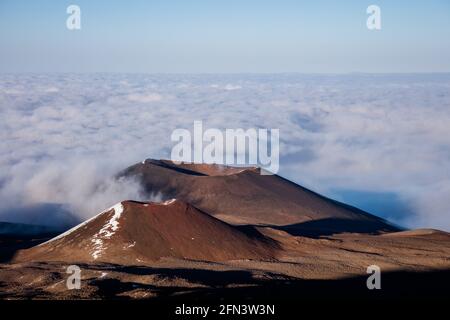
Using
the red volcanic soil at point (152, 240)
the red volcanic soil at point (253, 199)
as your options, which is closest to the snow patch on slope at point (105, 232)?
the red volcanic soil at point (152, 240)

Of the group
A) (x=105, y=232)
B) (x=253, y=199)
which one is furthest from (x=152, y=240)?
(x=253, y=199)

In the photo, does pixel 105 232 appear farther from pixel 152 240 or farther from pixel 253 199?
pixel 253 199

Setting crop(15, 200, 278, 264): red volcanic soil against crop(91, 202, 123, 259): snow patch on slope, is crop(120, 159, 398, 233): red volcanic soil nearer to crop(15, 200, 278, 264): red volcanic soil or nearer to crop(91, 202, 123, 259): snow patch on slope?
crop(15, 200, 278, 264): red volcanic soil

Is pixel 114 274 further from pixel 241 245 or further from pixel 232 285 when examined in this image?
pixel 241 245

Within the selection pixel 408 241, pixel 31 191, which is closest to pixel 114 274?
pixel 408 241
